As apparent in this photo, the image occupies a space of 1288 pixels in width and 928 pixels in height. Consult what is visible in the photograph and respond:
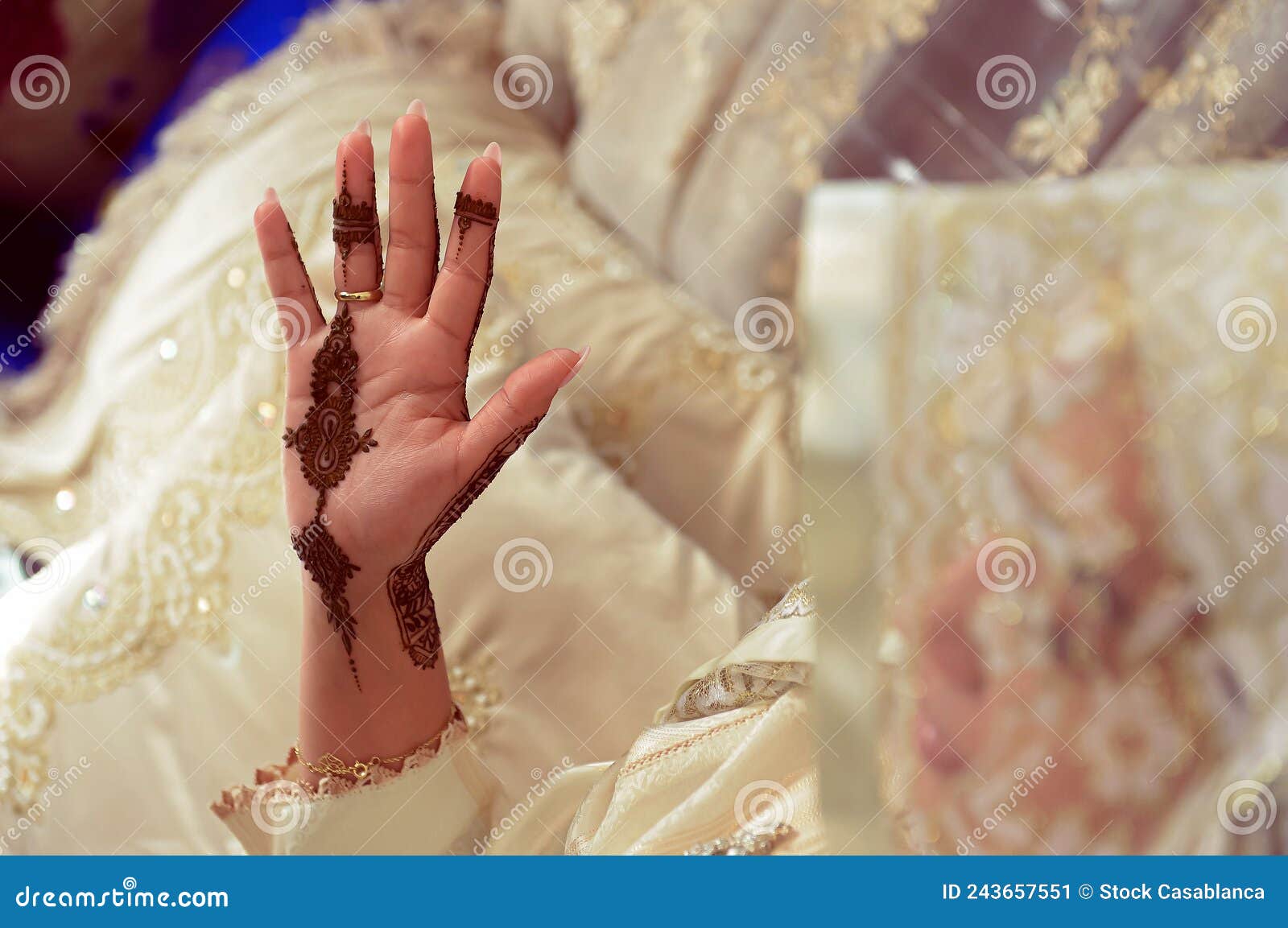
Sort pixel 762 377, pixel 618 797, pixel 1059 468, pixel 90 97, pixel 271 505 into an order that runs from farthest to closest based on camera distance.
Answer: pixel 90 97 → pixel 762 377 → pixel 271 505 → pixel 618 797 → pixel 1059 468

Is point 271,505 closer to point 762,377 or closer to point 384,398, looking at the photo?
point 384,398

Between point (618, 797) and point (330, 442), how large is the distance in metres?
0.27

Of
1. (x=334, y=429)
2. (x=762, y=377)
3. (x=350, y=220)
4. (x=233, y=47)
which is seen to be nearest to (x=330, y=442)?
(x=334, y=429)

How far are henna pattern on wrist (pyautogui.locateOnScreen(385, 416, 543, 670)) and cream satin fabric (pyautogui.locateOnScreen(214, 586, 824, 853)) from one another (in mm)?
58

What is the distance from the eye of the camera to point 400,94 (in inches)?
36.7

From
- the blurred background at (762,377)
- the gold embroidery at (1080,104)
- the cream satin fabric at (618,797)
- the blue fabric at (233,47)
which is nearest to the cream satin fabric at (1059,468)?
the blurred background at (762,377)

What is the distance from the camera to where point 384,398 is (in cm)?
55

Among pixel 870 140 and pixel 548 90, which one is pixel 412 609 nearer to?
pixel 870 140

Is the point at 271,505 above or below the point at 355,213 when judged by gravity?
below

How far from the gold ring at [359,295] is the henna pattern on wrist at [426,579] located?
0.40 feet

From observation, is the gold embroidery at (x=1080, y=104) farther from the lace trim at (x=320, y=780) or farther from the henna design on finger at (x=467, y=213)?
the lace trim at (x=320, y=780)

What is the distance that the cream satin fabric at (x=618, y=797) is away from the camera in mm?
485

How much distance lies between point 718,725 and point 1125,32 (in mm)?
587

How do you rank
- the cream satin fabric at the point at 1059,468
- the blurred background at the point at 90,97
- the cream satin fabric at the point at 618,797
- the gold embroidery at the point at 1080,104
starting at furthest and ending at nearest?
the blurred background at the point at 90,97 → the gold embroidery at the point at 1080,104 → the cream satin fabric at the point at 618,797 → the cream satin fabric at the point at 1059,468
